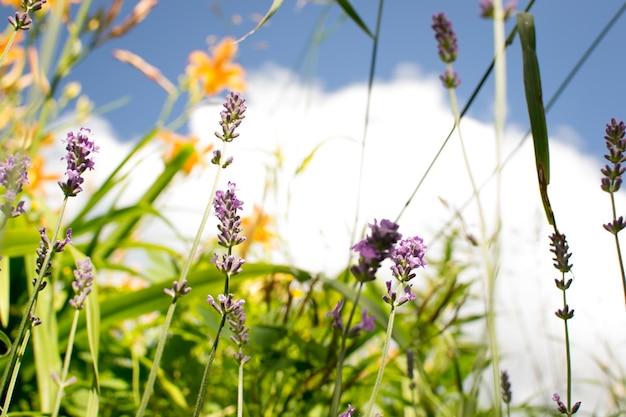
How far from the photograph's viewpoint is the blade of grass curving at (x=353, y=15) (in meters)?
0.83

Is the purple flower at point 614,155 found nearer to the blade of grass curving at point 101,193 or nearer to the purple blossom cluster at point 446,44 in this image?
the purple blossom cluster at point 446,44

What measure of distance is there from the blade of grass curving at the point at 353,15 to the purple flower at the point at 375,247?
395 mm

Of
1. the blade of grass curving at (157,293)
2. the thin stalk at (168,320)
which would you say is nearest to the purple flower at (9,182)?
the thin stalk at (168,320)

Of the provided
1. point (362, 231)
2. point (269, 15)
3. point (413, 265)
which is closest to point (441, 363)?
point (362, 231)

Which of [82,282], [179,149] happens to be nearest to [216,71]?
[179,149]

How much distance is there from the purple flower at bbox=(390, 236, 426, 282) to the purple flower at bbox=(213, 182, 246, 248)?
0.17 metres

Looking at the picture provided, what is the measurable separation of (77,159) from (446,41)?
530 mm

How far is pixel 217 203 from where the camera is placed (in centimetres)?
63

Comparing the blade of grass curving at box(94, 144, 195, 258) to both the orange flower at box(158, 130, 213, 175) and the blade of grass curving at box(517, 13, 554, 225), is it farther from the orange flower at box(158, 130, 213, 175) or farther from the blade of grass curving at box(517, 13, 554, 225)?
the blade of grass curving at box(517, 13, 554, 225)

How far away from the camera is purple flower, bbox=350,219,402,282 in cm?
57

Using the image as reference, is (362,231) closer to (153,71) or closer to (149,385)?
(149,385)

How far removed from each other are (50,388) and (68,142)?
2.27 ft

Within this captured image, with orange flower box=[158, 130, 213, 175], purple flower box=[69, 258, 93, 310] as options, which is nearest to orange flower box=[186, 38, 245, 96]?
orange flower box=[158, 130, 213, 175]

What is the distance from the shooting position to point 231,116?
0.63 metres
